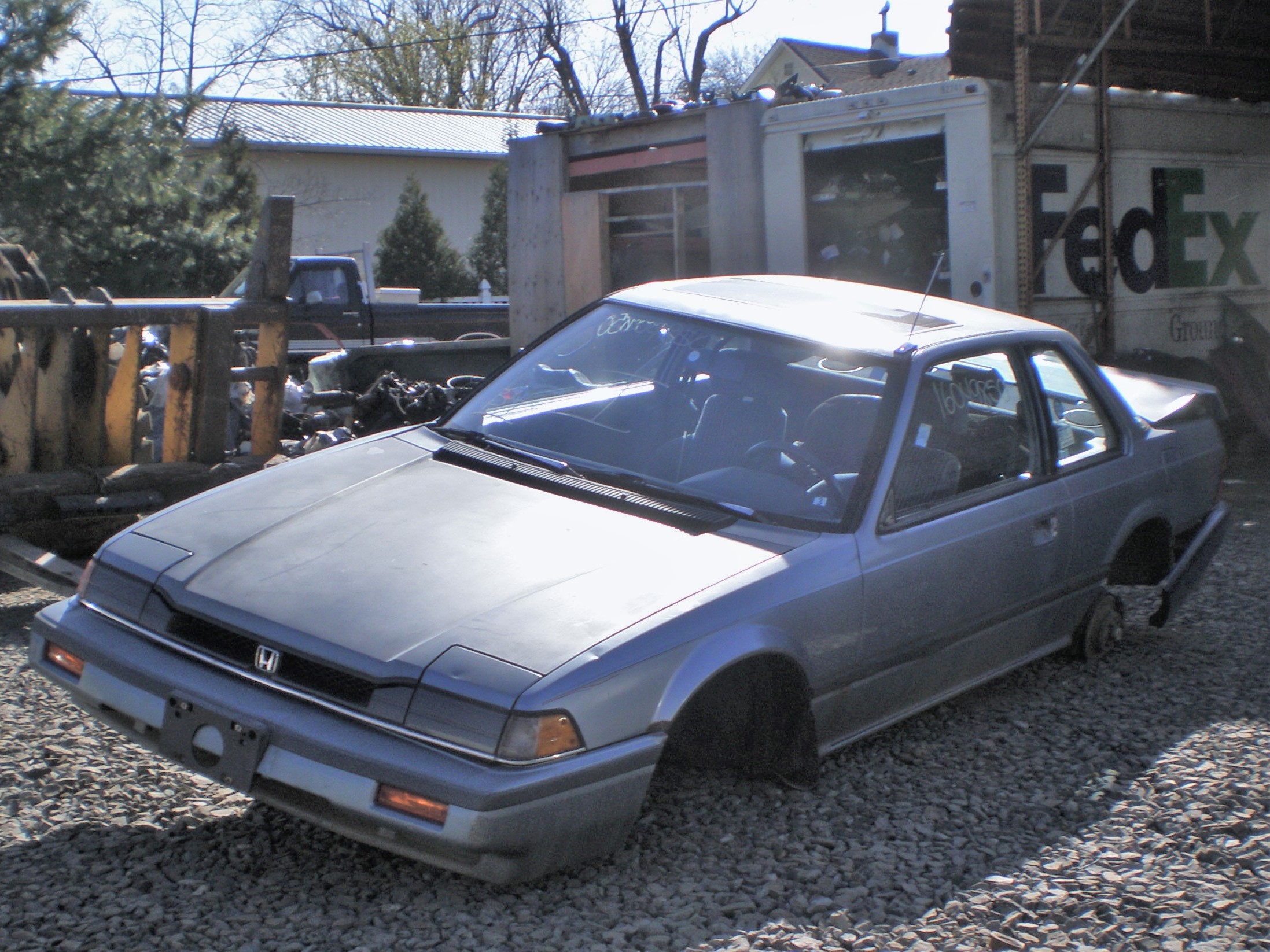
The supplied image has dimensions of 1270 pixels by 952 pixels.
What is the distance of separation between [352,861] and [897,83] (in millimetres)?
26196

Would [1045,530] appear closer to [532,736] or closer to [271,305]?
[532,736]

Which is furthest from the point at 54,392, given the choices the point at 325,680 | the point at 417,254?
the point at 417,254

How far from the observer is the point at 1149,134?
11164 mm

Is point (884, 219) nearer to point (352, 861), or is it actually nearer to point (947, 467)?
point (947, 467)

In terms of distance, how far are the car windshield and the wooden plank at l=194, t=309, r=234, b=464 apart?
207 centimetres

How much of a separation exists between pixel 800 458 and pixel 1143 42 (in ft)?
27.1

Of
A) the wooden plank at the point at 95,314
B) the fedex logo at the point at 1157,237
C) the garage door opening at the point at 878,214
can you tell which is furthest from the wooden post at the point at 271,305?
the fedex logo at the point at 1157,237

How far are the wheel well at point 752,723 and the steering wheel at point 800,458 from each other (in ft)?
1.88

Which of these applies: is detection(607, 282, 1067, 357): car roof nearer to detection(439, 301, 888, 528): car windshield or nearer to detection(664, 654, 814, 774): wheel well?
detection(439, 301, 888, 528): car windshield

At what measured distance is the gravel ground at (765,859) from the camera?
2.98 meters

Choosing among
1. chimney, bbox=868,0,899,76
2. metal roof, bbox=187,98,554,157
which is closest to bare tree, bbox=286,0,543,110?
metal roof, bbox=187,98,554,157

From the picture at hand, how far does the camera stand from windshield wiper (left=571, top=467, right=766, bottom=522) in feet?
12.0

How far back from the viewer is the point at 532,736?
2799mm

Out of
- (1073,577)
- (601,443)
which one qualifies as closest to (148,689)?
(601,443)
